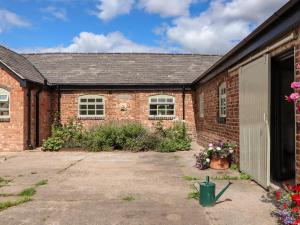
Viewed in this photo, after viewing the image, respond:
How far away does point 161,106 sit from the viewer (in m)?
19.3

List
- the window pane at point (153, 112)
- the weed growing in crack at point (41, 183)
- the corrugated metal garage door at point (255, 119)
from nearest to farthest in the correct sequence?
1. the corrugated metal garage door at point (255, 119)
2. the weed growing in crack at point (41, 183)
3. the window pane at point (153, 112)

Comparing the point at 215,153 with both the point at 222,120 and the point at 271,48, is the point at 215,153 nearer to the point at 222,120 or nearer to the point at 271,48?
the point at 222,120

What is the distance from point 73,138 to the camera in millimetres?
17109

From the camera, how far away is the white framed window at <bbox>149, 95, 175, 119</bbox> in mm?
19234

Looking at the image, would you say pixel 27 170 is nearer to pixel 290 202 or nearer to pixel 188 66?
pixel 290 202

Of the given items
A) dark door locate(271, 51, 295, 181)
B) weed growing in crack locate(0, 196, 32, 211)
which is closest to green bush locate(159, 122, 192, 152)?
dark door locate(271, 51, 295, 181)

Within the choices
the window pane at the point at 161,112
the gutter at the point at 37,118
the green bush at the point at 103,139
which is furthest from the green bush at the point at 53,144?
the window pane at the point at 161,112

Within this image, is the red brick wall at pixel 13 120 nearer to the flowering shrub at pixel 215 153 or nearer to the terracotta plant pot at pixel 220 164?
the flowering shrub at pixel 215 153

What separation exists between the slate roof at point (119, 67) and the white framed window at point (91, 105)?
838 mm

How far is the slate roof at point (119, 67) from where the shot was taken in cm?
1933

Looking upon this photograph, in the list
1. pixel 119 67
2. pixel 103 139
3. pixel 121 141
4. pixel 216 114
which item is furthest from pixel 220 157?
pixel 119 67

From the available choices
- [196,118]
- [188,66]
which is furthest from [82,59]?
[196,118]

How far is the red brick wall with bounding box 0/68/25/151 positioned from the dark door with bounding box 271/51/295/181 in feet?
36.5

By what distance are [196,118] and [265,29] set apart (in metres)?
11.7
